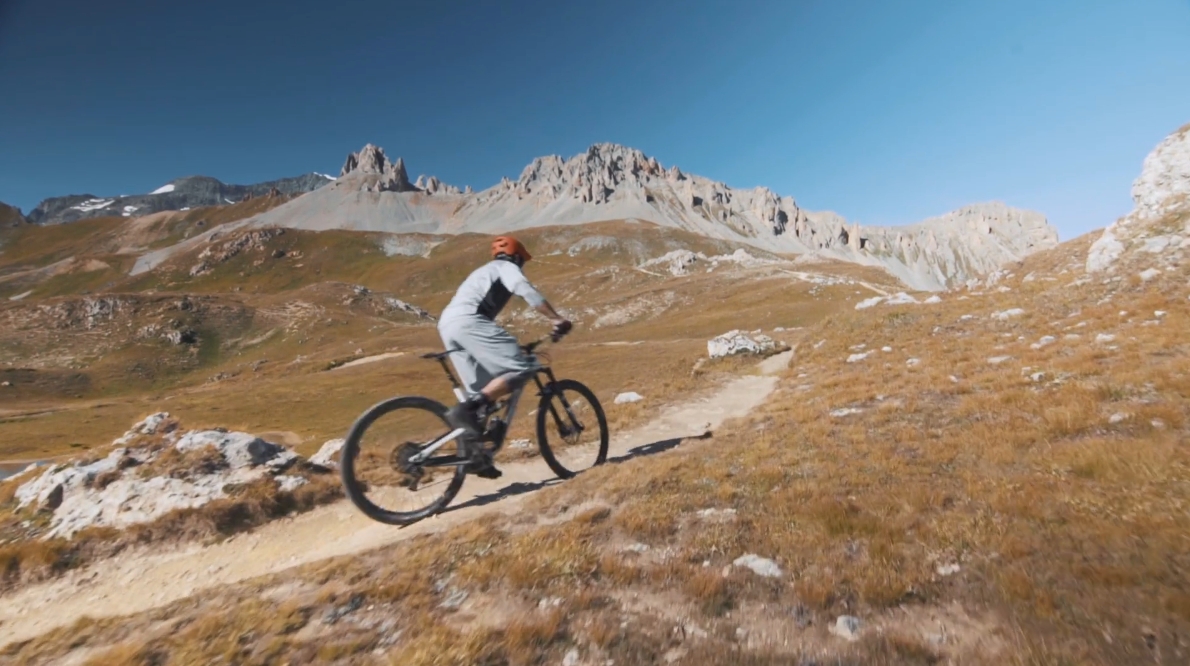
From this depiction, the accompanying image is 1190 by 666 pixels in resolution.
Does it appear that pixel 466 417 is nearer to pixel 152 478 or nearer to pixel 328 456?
pixel 152 478

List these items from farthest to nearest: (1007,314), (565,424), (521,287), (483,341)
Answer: (1007,314) < (565,424) < (483,341) < (521,287)

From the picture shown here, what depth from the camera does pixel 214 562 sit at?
309 inches

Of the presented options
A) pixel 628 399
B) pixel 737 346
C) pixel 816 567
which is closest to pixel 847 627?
pixel 816 567

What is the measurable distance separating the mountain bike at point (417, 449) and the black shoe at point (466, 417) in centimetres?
9

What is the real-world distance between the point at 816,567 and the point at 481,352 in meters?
5.21

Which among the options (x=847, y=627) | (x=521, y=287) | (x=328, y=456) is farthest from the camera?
(x=328, y=456)

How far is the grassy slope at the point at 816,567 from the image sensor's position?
11.8ft

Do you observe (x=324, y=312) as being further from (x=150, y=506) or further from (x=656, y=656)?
(x=656, y=656)

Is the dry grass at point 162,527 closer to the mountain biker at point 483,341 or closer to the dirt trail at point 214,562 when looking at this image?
the dirt trail at point 214,562

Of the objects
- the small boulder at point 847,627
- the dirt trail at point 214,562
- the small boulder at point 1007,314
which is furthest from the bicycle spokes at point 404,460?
the small boulder at point 1007,314

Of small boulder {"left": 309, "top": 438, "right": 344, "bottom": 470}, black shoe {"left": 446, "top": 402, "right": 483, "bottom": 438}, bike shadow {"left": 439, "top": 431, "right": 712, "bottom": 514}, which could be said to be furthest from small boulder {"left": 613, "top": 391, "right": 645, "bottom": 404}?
black shoe {"left": 446, "top": 402, "right": 483, "bottom": 438}

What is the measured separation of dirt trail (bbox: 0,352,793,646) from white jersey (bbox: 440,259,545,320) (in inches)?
122

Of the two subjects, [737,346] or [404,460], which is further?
[737,346]

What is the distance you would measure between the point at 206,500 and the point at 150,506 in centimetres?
87
